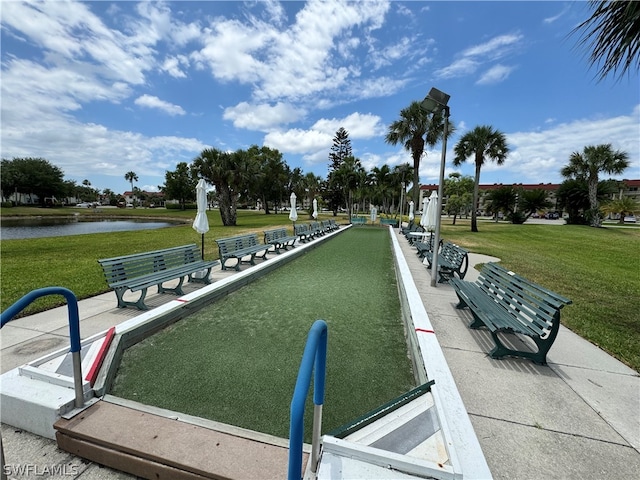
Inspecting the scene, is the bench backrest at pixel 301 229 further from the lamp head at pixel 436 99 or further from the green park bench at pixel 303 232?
the lamp head at pixel 436 99

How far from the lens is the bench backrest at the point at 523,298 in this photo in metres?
3.34

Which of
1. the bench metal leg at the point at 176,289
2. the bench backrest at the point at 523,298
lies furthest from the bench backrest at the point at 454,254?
the bench metal leg at the point at 176,289

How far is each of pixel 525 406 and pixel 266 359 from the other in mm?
2721

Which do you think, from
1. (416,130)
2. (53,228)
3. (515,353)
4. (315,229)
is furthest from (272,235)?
(53,228)

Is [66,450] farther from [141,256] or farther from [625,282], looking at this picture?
[625,282]

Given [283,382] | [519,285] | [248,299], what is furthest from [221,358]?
[519,285]

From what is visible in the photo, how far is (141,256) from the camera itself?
5582mm

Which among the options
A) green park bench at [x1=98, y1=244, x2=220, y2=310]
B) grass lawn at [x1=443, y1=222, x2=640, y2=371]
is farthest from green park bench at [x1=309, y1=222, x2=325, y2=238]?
green park bench at [x1=98, y1=244, x2=220, y2=310]

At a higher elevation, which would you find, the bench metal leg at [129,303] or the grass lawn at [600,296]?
the bench metal leg at [129,303]

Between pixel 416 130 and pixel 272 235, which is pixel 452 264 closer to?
pixel 272 235

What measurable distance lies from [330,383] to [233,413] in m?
1.01

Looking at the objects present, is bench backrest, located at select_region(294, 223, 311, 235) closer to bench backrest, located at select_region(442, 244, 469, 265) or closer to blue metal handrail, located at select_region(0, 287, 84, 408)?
bench backrest, located at select_region(442, 244, 469, 265)

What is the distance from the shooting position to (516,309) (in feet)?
13.3

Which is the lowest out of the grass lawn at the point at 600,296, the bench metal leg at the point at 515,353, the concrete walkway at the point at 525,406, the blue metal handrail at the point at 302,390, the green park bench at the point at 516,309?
the grass lawn at the point at 600,296
